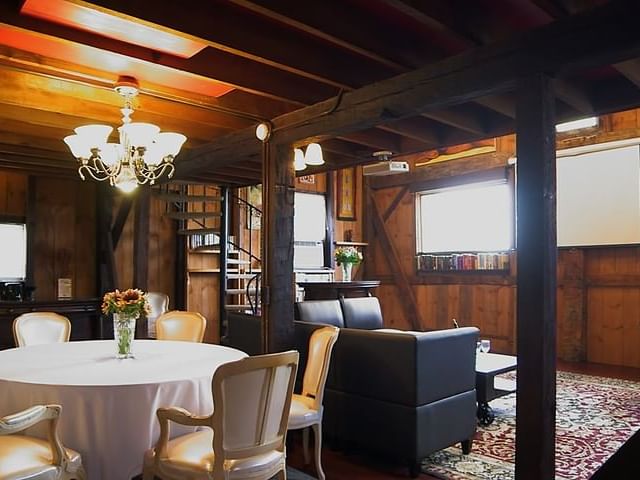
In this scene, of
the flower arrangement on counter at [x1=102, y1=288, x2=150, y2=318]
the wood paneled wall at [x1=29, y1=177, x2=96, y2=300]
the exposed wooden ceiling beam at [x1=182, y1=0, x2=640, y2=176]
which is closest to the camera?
the exposed wooden ceiling beam at [x1=182, y1=0, x2=640, y2=176]

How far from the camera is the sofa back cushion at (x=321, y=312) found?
520cm

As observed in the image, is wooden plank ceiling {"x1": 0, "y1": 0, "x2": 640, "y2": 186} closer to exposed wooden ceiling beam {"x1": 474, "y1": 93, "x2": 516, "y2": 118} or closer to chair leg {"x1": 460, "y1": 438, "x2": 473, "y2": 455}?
exposed wooden ceiling beam {"x1": 474, "y1": 93, "x2": 516, "y2": 118}

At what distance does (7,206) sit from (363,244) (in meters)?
5.71

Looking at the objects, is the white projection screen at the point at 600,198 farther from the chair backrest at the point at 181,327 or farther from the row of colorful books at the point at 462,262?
the chair backrest at the point at 181,327

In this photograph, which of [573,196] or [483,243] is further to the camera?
[483,243]

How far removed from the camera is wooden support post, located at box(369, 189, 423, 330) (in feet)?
30.1

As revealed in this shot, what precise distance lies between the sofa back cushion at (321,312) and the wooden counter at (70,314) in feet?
7.70

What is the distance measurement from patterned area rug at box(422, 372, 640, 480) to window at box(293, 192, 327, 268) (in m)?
Answer: 4.59

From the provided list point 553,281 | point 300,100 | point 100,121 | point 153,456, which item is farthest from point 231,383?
point 100,121

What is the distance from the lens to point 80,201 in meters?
7.46

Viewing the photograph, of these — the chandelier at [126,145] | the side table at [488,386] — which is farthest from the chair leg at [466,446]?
the chandelier at [126,145]

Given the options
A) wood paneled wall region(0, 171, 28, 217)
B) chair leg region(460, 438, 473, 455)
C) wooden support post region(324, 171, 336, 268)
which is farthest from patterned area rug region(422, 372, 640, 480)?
wood paneled wall region(0, 171, 28, 217)

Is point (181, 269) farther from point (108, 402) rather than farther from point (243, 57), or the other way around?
point (108, 402)

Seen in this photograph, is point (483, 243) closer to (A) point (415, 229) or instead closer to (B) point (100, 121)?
(A) point (415, 229)
